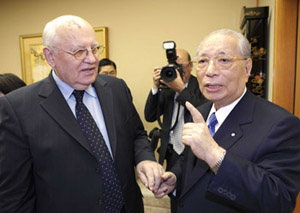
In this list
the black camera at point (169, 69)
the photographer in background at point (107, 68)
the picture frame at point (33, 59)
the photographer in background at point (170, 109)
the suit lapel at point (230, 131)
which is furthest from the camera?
the picture frame at point (33, 59)

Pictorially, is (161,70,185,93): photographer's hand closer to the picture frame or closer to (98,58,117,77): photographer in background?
(98,58,117,77): photographer in background

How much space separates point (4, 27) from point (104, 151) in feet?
11.6

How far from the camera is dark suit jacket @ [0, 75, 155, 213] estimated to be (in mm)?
985

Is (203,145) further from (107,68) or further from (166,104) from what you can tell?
(107,68)

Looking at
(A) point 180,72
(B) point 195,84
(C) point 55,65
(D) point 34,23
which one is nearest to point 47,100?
(C) point 55,65

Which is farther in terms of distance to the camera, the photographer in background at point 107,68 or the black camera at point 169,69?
Result: the photographer in background at point 107,68

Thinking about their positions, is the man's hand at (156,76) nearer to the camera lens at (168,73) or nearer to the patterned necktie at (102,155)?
Answer: the camera lens at (168,73)

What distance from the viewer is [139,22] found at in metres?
2.99

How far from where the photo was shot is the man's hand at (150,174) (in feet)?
3.48

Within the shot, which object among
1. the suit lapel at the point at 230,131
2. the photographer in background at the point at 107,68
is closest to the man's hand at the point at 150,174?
the suit lapel at the point at 230,131

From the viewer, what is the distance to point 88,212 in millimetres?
1058

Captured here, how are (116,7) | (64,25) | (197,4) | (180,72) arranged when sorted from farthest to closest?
(116,7)
(197,4)
(180,72)
(64,25)

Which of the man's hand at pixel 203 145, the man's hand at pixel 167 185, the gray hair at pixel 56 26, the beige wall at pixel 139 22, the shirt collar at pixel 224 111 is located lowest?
the man's hand at pixel 167 185

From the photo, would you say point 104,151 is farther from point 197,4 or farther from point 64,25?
point 197,4
